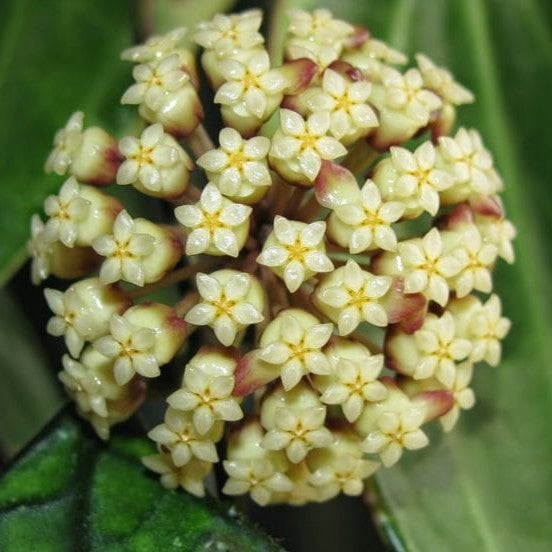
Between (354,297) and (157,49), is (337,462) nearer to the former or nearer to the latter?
(354,297)

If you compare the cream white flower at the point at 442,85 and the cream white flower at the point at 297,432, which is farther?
the cream white flower at the point at 442,85

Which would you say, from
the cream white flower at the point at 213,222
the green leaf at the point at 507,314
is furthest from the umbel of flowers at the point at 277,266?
the green leaf at the point at 507,314

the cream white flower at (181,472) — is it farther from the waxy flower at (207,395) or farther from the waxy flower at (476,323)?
the waxy flower at (476,323)

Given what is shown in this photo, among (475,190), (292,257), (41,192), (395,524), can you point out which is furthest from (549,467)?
(41,192)

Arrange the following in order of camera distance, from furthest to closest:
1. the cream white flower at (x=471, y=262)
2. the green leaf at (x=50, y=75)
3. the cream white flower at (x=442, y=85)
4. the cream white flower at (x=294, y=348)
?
1. the green leaf at (x=50, y=75)
2. the cream white flower at (x=442, y=85)
3. the cream white flower at (x=471, y=262)
4. the cream white flower at (x=294, y=348)

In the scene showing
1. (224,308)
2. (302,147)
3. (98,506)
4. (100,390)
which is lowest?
(98,506)

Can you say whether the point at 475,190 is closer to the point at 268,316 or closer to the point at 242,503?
the point at 268,316

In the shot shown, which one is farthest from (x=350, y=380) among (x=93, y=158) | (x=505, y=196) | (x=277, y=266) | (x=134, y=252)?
(x=505, y=196)
